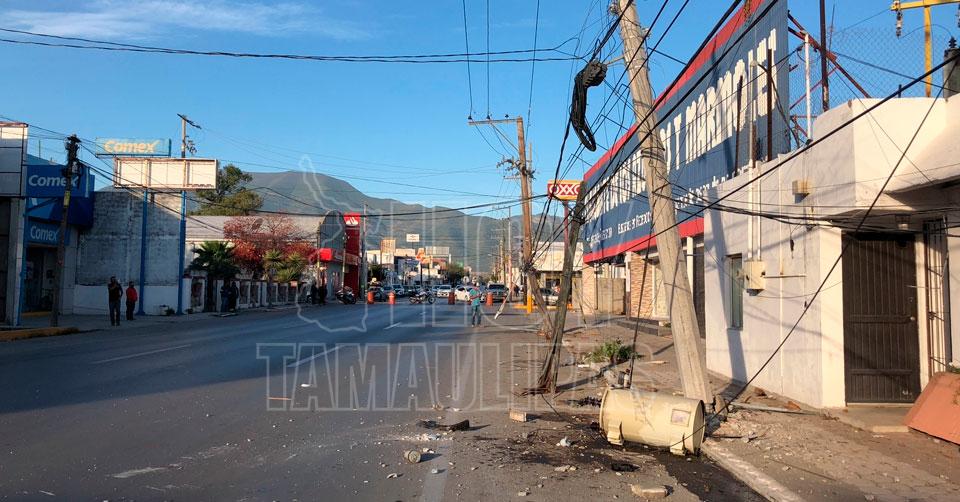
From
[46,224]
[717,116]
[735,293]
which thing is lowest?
[735,293]

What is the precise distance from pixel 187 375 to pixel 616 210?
22887 mm

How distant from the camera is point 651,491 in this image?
6.14m

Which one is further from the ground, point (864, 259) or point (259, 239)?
point (259, 239)

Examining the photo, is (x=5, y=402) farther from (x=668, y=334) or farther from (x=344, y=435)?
(x=668, y=334)

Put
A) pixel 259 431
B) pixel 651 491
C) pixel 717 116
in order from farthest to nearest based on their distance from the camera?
pixel 717 116 → pixel 259 431 → pixel 651 491

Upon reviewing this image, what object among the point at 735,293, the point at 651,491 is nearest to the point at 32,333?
the point at 735,293

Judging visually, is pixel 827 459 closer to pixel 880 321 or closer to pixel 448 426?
pixel 880 321

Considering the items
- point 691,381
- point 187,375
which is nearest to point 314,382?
point 187,375

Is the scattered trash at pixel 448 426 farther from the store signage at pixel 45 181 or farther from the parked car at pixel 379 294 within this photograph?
the parked car at pixel 379 294

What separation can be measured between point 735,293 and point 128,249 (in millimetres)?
31692

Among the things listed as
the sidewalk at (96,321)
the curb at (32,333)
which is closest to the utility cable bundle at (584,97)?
the curb at (32,333)

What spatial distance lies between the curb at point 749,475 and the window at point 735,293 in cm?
521

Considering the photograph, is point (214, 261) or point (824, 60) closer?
point (824, 60)

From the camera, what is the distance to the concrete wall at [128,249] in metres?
35.7
